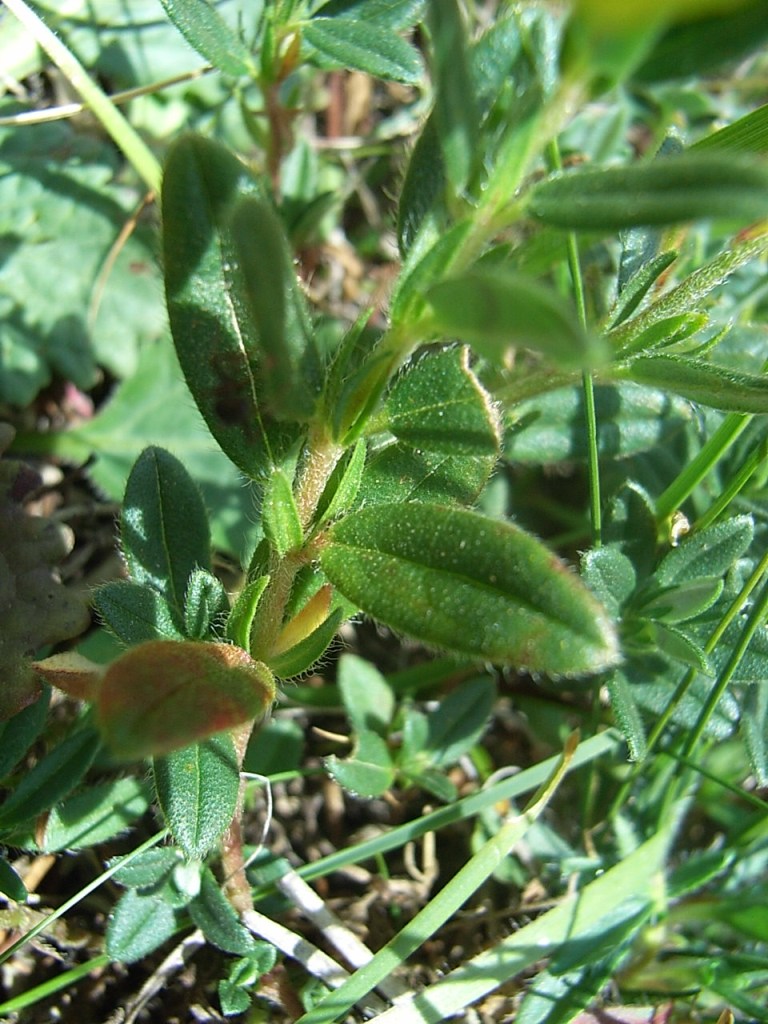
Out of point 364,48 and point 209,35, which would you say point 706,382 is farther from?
point 209,35

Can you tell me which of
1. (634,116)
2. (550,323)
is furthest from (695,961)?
(634,116)

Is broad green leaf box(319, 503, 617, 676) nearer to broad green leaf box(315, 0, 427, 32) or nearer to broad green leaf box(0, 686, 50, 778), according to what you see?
broad green leaf box(0, 686, 50, 778)

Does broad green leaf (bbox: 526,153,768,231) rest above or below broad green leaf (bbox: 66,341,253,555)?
above

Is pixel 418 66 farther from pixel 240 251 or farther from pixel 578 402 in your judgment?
pixel 240 251

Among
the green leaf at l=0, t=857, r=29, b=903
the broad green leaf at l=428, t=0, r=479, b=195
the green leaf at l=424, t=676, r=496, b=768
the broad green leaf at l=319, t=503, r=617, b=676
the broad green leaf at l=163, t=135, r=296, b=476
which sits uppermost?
the broad green leaf at l=428, t=0, r=479, b=195

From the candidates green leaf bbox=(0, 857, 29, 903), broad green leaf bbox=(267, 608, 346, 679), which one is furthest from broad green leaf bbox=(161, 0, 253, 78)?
green leaf bbox=(0, 857, 29, 903)

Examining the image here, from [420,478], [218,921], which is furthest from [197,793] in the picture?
[420,478]
